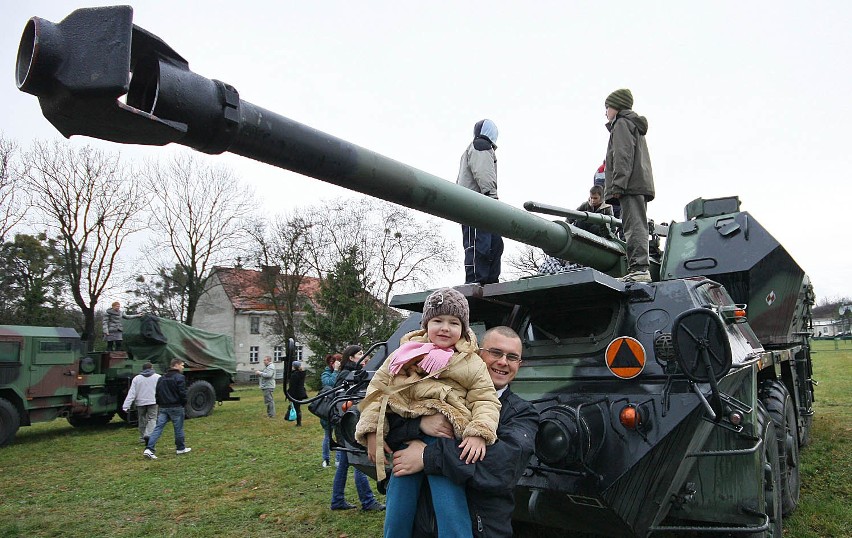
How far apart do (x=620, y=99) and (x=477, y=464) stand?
391cm

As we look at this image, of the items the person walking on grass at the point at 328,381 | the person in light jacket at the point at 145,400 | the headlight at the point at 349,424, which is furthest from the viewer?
the person in light jacket at the point at 145,400

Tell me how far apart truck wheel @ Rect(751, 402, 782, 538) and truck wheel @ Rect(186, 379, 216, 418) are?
14749 millimetres

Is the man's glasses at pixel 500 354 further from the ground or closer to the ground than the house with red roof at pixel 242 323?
closer to the ground

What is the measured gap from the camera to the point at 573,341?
420 centimetres

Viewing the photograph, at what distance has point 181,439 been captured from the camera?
10797mm

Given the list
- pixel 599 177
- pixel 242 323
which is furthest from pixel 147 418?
pixel 242 323

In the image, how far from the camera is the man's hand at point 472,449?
7.58 feet

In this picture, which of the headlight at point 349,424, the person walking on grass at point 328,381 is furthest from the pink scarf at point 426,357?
the person walking on grass at point 328,381

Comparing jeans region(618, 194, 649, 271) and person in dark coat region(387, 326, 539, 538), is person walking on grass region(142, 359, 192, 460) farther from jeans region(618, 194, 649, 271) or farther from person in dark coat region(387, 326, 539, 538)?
person in dark coat region(387, 326, 539, 538)

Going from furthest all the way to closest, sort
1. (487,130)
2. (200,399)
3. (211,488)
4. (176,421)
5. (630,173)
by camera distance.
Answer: (200,399) → (176,421) → (211,488) → (487,130) → (630,173)

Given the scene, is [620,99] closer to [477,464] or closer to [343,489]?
[477,464]

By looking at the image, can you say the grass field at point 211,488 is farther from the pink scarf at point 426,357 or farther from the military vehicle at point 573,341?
the pink scarf at point 426,357

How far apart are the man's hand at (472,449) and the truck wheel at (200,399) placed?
15.5 m

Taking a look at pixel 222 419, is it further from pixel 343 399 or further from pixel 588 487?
pixel 588 487
